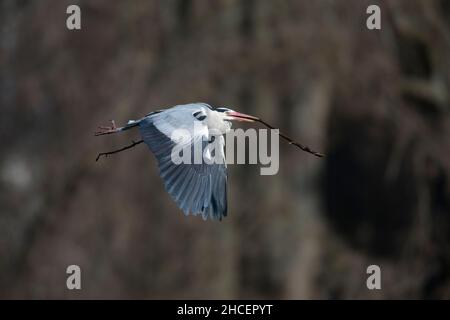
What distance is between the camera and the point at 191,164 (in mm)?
7809

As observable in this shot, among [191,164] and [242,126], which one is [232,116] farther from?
[242,126]

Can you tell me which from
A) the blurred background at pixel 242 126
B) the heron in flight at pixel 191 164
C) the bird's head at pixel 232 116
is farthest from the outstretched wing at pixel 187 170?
the blurred background at pixel 242 126

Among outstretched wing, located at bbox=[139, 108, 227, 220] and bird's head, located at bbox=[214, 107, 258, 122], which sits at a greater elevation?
bird's head, located at bbox=[214, 107, 258, 122]

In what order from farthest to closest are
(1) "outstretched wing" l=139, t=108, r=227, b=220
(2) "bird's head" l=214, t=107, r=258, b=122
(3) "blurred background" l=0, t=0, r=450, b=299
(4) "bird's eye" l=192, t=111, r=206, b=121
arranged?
(3) "blurred background" l=0, t=0, r=450, b=299
(2) "bird's head" l=214, t=107, r=258, b=122
(4) "bird's eye" l=192, t=111, r=206, b=121
(1) "outstretched wing" l=139, t=108, r=227, b=220

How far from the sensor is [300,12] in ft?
48.6

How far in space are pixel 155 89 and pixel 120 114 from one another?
50cm

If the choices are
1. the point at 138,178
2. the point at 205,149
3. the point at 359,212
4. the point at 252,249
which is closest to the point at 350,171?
the point at 359,212

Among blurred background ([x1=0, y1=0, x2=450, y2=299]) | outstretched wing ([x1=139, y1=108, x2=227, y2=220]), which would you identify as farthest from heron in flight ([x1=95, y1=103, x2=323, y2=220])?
blurred background ([x1=0, y1=0, x2=450, y2=299])

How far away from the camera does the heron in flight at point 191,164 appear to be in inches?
299

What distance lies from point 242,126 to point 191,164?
23.2ft

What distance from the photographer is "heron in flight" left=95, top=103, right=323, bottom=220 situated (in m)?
7.59

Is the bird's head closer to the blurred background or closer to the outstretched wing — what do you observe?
the outstretched wing

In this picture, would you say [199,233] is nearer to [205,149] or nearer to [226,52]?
[226,52]

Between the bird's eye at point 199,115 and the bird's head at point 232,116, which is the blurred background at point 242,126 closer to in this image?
the bird's head at point 232,116
